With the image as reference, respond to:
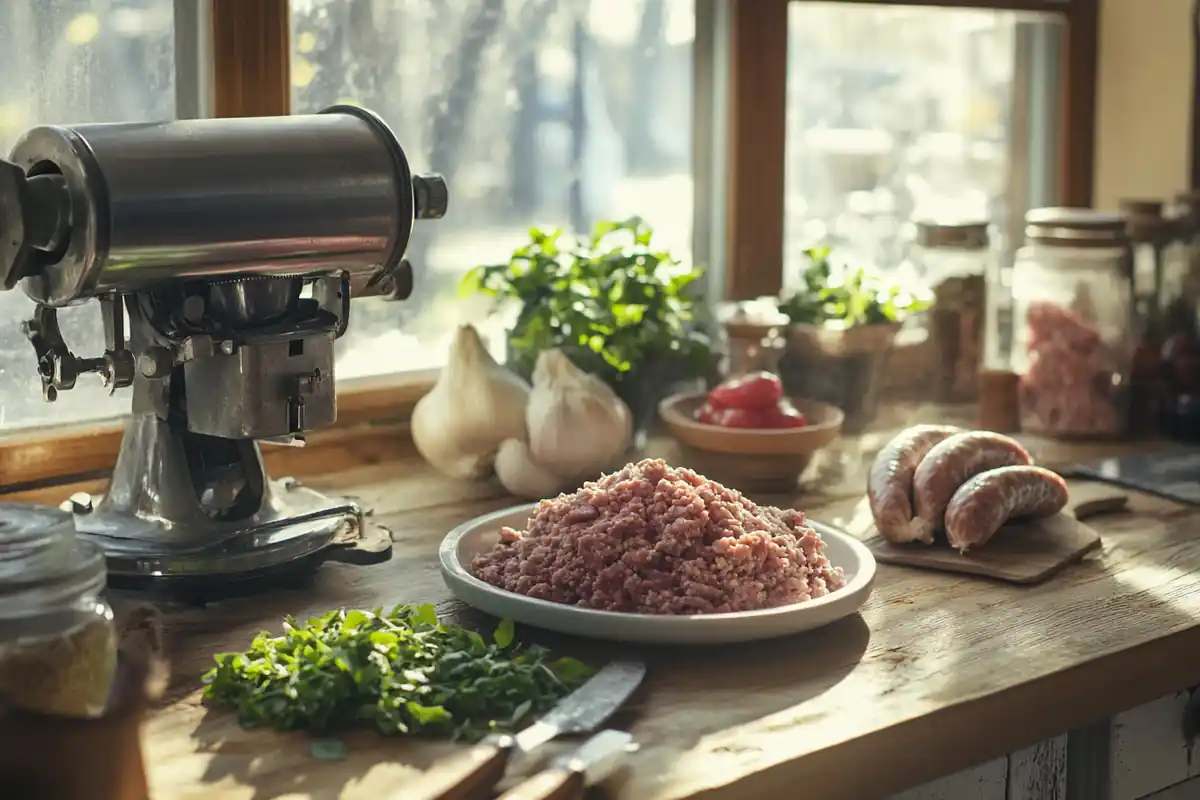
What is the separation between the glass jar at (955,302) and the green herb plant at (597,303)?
41 centimetres

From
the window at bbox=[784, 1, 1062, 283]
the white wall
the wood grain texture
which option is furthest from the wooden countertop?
the white wall

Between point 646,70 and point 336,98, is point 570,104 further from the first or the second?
point 336,98

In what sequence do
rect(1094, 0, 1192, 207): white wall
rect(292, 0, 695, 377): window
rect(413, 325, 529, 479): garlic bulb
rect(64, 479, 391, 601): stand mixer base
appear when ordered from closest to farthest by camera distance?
rect(64, 479, 391, 601): stand mixer base → rect(413, 325, 529, 479): garlic bulb → rect(292, 0, 695, 377): window → rect(1094, 0, 1192, 207): white wall

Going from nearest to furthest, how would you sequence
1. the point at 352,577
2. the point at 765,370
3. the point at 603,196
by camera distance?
the point at 352,577 → the point at 765,370 → the point at 603,196

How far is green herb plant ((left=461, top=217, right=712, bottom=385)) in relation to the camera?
1750 mm

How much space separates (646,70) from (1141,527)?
0.87 m

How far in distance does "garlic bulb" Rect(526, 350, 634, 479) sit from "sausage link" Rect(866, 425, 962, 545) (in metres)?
0.29

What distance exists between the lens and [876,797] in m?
1.08

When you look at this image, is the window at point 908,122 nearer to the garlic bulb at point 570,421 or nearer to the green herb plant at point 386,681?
the garlic bulb at point 570,421

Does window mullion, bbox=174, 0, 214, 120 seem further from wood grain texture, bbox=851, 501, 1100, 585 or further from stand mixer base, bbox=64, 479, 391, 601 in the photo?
wood grain texture, bbox=851, 501, 1100, 585

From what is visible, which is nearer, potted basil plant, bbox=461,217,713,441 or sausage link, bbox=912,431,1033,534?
sausage link, bbox=912,431,1033,534

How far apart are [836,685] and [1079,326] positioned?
99 centimetres

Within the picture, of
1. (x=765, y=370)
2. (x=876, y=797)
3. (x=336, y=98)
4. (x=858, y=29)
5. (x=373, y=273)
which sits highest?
(x=858, y=29)

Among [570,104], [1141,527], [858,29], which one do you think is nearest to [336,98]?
[570,104]
